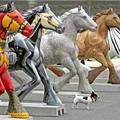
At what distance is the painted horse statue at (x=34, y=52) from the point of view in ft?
29.6

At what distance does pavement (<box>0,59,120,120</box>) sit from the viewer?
9.19 metres

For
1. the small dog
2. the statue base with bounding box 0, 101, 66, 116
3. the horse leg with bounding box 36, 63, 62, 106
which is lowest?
the statue base with bounding box 0, 101, 66, 116

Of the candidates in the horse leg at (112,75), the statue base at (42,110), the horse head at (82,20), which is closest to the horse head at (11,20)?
the statue base at (42,110)

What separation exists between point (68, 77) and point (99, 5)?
66.2 ft

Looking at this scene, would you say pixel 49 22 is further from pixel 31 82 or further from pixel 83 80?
pixel 83 80

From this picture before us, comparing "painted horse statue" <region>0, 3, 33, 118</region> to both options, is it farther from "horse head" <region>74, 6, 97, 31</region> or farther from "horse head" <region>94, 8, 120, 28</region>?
"horse head" <region>94, 8, 120, 28</region>

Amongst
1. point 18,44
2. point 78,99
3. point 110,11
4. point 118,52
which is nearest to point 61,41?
point 78,99

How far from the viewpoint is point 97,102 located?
11117 millimetres

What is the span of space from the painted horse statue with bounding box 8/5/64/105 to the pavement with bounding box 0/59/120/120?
44 cm

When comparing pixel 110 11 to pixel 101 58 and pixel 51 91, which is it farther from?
pixel 51 91

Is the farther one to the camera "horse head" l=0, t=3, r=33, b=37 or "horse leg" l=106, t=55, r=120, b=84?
"horse leg" l=106, t=55, r=120, b=84

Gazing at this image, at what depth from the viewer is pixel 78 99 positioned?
10.0 metres

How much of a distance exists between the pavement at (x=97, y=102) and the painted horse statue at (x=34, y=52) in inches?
17.5

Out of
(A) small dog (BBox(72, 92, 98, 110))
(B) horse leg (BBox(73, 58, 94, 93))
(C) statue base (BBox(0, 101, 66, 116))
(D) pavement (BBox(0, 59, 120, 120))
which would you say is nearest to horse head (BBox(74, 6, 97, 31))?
(B) horse leg (BBox(73, 58, 94, 93))
